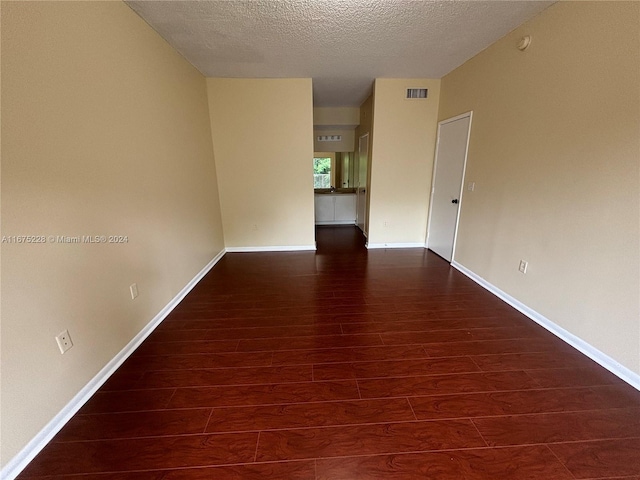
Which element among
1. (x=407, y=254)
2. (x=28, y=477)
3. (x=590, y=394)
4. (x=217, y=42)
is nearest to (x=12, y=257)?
(x=28, y=477)

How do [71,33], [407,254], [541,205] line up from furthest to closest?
[407,254], [541,205], [71,33]

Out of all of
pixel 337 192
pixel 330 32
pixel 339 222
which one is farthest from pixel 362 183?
pixel 330 32

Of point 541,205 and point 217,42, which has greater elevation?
point 217,42

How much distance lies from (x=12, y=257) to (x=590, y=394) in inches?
127

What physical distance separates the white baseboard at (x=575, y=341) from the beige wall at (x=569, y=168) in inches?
1.6

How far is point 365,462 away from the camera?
1.25 meters

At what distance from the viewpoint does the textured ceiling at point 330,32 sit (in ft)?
6.95

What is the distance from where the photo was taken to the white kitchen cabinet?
20.2ft

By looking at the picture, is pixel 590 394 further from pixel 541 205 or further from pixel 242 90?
pixel 242 90

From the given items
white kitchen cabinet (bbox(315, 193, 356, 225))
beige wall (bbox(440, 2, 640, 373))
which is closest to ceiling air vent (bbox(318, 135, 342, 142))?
white kitchen cabinet (bbox(315, 193, 356, 225))

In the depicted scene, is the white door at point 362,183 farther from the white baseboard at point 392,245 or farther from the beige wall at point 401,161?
the beige wall at point 401,161

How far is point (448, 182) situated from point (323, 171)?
14.6ft

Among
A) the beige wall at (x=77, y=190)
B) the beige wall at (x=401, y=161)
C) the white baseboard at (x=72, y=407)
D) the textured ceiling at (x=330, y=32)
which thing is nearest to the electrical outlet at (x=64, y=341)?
the beige wall at (x=77, y=190)

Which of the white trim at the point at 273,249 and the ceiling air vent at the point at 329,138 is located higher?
the ceiling air vent at the point at 329,138
